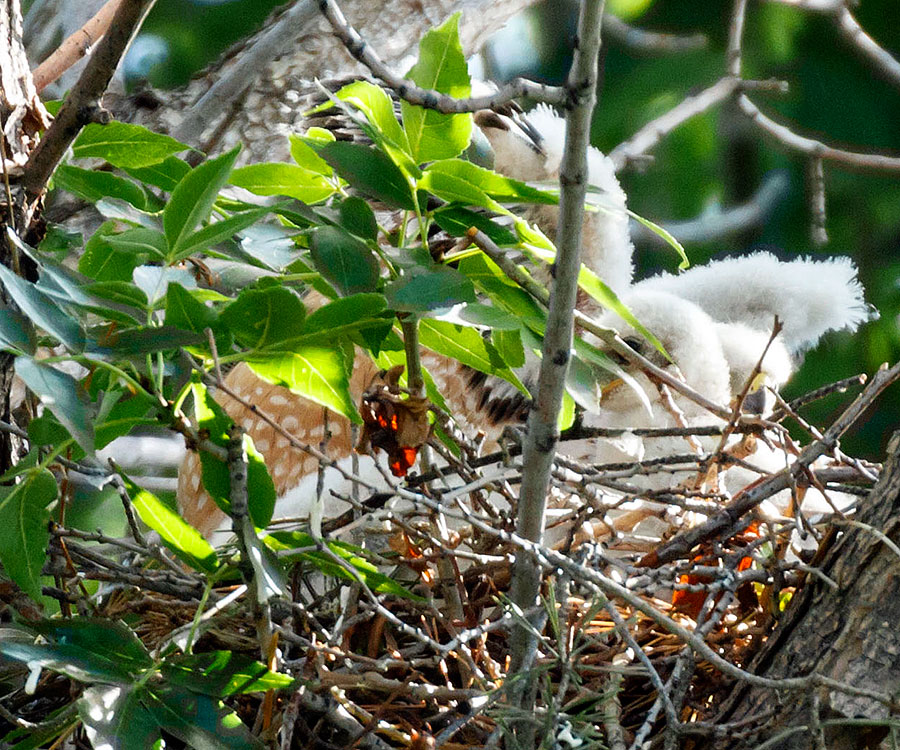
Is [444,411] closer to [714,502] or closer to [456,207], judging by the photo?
[456,207]

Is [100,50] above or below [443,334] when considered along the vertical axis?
above

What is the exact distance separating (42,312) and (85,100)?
20cm

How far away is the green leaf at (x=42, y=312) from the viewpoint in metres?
0.69

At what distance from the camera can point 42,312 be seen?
704 mm

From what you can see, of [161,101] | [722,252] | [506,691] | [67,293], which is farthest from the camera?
[722,252]

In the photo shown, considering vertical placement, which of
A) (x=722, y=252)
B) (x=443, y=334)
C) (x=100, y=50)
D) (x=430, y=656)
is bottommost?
(x=722, y=252)

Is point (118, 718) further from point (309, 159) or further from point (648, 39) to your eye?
point (648, 39)

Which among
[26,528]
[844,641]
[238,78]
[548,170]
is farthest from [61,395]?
[548,170]

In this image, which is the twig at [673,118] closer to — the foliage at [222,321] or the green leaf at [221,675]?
the foliage at [222,321]

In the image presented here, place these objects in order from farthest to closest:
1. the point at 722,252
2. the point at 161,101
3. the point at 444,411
Answer: 1. the point at 722,252
2. the point at 161,101
3. the point at 444,411

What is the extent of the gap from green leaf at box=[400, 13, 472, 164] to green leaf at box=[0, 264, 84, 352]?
0.27 m

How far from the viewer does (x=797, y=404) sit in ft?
3.43

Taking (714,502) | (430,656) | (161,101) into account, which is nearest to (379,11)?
(161,101)

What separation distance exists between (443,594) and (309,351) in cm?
39
